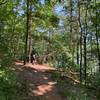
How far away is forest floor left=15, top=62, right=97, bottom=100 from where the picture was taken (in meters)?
16.7

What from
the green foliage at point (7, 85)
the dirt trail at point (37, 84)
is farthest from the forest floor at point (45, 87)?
the green foliage at point (7, 85)

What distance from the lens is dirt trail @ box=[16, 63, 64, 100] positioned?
16.7 metres

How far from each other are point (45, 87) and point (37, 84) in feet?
1.86

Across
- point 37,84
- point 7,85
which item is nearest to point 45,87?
point 37,84

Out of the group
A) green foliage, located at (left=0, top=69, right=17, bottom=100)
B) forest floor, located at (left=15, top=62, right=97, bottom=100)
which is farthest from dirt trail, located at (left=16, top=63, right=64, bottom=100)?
green foliage, located at (left=0, top=69, right=17, bottom=100)

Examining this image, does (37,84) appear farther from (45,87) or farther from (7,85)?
(7,85)

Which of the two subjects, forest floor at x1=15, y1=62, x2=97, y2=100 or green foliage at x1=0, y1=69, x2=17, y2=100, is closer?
green foliage at x1=0, y1=69, x2=17, y2=100

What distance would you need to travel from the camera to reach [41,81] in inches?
767

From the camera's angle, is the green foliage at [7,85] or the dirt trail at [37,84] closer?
the green foliage at [7,85]

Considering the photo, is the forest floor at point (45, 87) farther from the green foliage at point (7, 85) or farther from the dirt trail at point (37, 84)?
the green foliage at point (7, 85)

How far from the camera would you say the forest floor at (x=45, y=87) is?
54.7 feet

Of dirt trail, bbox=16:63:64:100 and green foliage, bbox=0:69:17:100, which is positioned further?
dirt trail, bbox=16:63:64:100

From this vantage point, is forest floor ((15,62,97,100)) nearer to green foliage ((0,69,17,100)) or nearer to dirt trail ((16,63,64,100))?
dirt trail ((16,63,64,100))

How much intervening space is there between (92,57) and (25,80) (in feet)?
64.8
